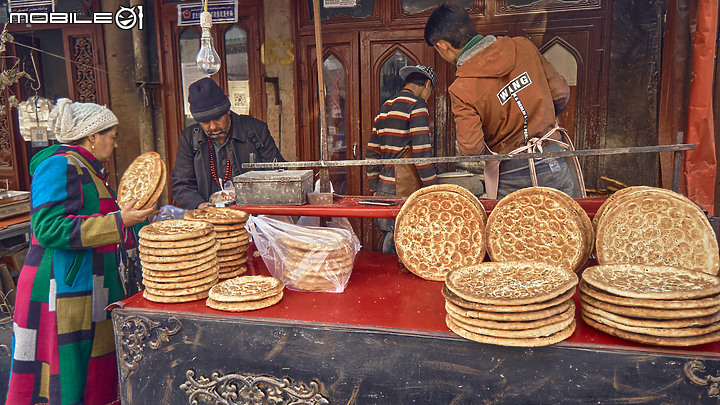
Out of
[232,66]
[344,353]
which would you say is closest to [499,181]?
[344,353]

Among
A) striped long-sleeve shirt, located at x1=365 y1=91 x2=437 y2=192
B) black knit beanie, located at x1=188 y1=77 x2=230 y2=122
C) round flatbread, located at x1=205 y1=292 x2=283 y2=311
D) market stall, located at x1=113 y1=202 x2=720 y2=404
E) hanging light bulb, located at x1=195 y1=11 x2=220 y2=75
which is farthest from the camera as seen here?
striped long-sleeve shirt, located at x1=365 y1=91 x2=437 y2=192

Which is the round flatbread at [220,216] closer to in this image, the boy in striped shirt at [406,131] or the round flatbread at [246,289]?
the round flatbread at [246,289]

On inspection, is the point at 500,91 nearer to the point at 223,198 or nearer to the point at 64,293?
the point at 223,198

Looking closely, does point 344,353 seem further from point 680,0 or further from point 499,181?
point 680,0

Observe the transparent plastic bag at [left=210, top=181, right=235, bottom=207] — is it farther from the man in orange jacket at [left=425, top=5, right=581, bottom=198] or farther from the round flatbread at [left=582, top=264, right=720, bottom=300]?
the round flatbread at [left=582, top=264, right=720, bottom=300]

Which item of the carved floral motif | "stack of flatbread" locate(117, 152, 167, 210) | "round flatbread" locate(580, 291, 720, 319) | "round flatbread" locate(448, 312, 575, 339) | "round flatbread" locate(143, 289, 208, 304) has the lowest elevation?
the carved floral motif

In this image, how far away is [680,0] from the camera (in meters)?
3.00

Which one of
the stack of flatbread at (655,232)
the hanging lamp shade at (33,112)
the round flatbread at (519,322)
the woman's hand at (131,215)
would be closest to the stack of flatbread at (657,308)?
the round flatbread at (519,322)

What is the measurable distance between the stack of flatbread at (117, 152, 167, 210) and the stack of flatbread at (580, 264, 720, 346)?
2086 mm

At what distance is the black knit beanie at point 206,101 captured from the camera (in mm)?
3648

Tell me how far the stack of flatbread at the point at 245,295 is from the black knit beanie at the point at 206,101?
174 cm

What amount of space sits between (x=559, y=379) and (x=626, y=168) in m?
3.42

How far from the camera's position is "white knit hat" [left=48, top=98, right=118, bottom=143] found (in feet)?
8.29

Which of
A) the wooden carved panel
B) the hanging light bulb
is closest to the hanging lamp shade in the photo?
the wooden carved panel
